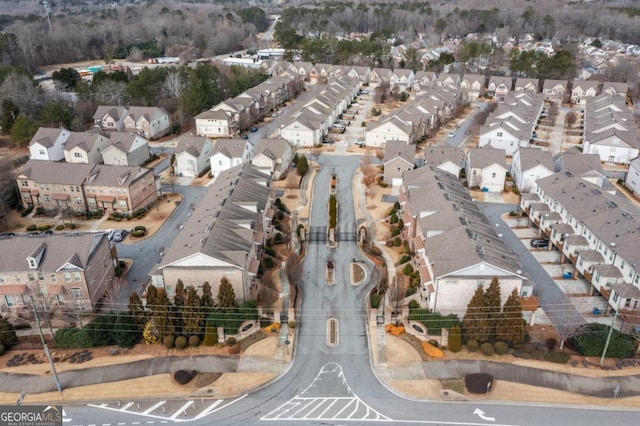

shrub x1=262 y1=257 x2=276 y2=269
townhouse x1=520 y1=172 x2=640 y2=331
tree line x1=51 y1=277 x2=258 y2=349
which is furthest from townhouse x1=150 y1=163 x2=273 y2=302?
townhouse x1=520 y1=172 x2=640 y2=331

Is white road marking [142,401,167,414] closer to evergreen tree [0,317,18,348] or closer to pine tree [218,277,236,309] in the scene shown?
pine tree [218,277,236,309]

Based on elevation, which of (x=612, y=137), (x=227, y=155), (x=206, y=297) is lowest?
(x=206, y=297)

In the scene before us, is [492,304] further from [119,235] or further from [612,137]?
[612,137]

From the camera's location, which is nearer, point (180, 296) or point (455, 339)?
point (455, 339)

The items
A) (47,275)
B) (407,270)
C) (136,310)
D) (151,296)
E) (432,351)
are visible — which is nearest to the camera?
(432,351)

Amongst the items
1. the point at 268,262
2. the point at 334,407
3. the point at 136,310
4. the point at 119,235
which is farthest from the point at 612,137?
the point at 136,310

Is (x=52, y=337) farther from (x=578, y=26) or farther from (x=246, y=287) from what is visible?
(x=578, y=26)

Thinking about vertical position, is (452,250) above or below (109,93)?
below
